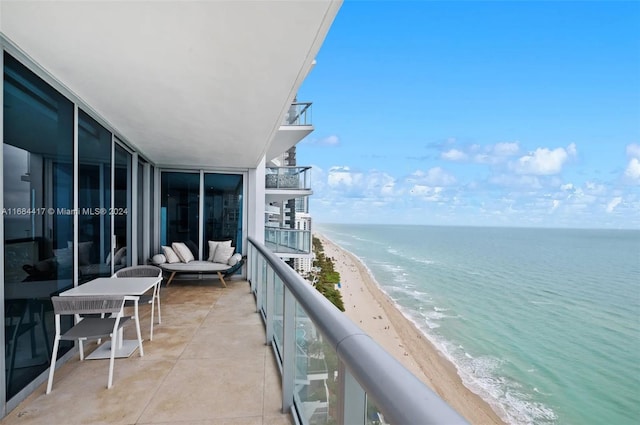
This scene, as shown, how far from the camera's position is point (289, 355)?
2.28 m

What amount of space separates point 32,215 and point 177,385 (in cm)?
167

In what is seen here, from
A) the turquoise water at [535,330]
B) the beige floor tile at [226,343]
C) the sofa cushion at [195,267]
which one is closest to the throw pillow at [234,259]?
the sofa cushion at [195,267]

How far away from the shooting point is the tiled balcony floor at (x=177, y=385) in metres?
2.19

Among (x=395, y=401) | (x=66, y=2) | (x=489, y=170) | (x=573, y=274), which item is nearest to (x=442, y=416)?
(x=395, y=401)

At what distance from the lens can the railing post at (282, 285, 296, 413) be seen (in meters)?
2.22

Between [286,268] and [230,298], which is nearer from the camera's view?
[286,268]

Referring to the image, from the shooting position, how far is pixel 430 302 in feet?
72.3

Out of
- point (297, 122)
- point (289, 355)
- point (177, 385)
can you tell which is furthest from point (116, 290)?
point (297, 122)

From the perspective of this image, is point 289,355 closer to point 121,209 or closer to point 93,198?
point 93,198

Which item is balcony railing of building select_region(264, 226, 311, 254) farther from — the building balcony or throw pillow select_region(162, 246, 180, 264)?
throw pillow select_region(162, 246, 180, 264)

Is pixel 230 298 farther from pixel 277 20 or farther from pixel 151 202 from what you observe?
pixel 277 20

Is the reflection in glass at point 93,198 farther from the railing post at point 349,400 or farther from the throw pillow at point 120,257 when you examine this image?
the railing post at point 349,400

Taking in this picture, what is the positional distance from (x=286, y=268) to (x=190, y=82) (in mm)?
1673

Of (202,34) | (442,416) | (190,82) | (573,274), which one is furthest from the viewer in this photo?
(573,274)
